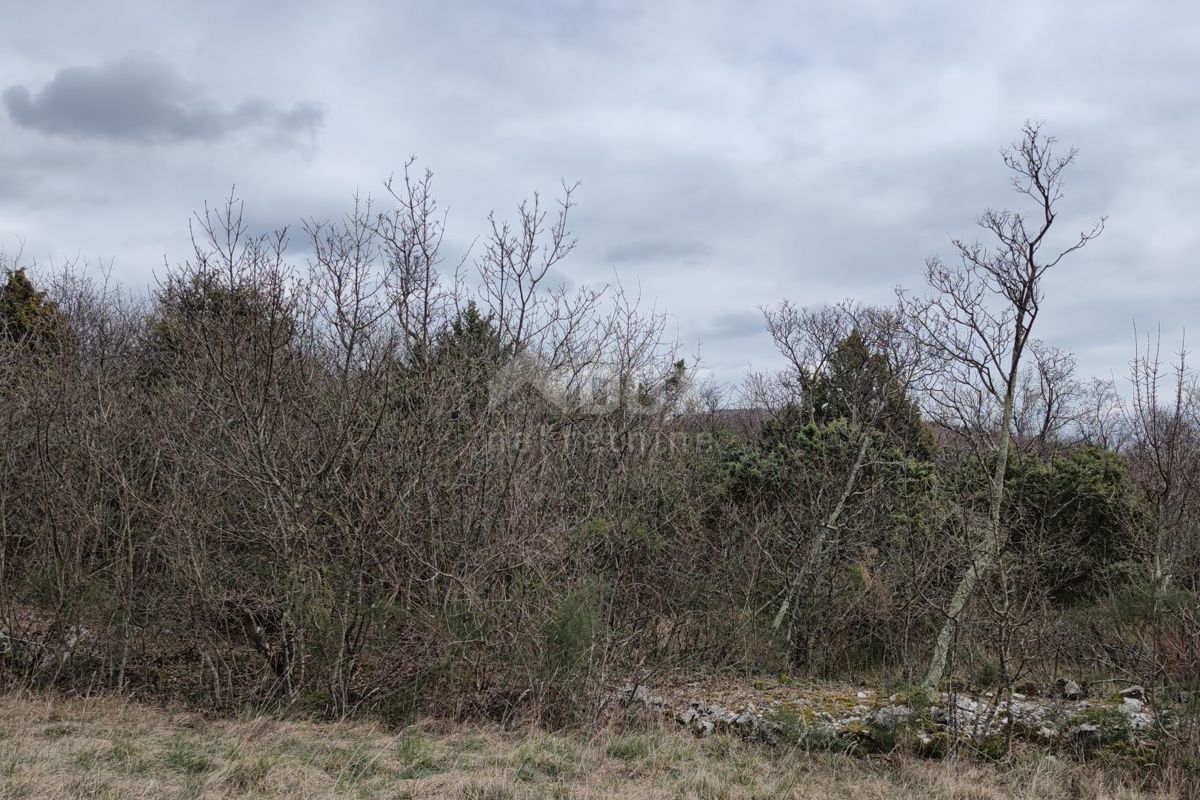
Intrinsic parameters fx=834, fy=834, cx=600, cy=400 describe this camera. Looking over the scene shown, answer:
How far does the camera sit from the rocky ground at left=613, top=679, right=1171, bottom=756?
6.73m

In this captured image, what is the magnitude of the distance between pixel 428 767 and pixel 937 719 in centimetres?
438

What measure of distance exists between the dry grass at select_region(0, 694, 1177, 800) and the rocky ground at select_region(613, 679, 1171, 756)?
0.33 meters

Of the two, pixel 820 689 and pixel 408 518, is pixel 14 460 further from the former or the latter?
pixel 820 689

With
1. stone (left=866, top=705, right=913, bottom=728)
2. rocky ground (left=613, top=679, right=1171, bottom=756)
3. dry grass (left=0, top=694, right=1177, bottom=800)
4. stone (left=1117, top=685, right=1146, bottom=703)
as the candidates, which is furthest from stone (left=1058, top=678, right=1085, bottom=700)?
dry grass (left=0, top=694, right=1177, bottom=800)

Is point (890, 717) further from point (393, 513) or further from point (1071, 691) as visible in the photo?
point (393, 513)

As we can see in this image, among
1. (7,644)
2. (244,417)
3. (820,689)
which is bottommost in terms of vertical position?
(820,689)

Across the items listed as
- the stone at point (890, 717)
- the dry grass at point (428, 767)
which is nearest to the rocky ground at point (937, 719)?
the stone at point (890, 717)

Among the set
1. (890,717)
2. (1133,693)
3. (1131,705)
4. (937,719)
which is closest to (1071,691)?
(1133,693)

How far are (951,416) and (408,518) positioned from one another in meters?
5.87

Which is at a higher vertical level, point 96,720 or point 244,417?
point 244,417

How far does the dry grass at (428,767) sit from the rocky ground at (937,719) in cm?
33

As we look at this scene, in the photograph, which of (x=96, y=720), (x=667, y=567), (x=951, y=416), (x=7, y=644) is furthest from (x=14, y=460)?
(x=951, y=416)

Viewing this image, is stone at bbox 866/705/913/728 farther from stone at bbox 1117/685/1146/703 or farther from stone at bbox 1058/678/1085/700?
stone at bbox 1117/685/1146/703

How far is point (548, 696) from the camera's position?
7.55 m
